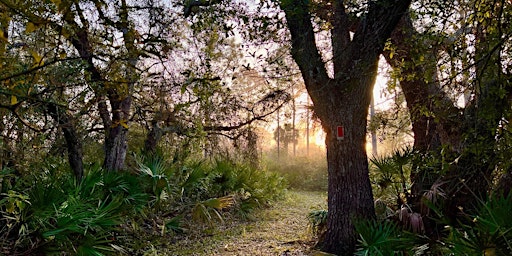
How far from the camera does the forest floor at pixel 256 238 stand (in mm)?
5840

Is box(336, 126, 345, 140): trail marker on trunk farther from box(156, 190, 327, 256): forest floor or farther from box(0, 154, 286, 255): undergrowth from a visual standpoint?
box(0, 154, 286, 255): undergrowth

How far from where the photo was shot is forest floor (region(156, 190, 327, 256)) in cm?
584

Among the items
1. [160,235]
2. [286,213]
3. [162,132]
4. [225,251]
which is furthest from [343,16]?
[286,213]

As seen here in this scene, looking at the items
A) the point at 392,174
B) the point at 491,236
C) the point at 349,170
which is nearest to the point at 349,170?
the point at 349,170

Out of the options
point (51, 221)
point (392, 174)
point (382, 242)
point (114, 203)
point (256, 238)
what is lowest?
point (256, 238)

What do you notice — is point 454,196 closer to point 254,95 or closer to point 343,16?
point 343,16

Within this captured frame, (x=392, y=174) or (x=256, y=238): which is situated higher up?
(x=392, y=174)

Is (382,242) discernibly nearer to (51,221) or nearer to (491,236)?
(491,236)

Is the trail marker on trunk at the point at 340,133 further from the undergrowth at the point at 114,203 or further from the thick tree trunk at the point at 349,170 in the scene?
the undergrowth at the point at 114,203

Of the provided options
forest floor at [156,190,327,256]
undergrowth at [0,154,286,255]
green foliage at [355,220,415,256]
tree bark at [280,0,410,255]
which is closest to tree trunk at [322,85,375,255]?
tree bark at [280,0,410,255]

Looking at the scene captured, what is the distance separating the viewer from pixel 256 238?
22.2ft

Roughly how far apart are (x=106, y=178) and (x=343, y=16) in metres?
3.88

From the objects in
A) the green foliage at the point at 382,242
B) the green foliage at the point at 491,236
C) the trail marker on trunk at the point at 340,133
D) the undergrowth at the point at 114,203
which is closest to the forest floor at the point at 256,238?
the undergrowth at the point at 114,203

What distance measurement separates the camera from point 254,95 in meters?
8.88
